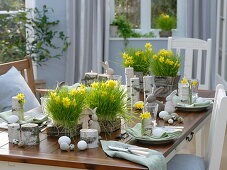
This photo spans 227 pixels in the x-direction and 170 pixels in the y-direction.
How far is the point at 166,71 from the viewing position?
11.4 ft

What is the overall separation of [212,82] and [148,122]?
3.59 m

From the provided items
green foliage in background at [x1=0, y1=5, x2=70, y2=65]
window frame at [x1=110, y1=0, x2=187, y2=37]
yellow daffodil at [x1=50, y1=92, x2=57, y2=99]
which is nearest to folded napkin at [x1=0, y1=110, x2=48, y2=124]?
yellow daffodil at [x1=50, y1=92, x2=57, y2=99]

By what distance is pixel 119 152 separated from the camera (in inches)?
84.7

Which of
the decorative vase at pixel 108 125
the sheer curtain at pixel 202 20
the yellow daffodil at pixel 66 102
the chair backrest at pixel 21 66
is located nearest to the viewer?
the yellow daffodil at pixel 66 102

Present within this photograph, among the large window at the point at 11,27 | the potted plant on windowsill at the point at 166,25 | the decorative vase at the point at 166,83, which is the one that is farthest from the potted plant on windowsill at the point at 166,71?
the large window at the point at 11,27

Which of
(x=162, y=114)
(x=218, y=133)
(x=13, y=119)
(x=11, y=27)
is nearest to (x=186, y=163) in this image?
(x=162, y=114)

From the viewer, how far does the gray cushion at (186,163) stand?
8.99 ft

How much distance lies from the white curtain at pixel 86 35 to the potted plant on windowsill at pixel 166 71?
2479 millimetres

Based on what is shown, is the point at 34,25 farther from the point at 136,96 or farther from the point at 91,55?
Result: the point at 136,96

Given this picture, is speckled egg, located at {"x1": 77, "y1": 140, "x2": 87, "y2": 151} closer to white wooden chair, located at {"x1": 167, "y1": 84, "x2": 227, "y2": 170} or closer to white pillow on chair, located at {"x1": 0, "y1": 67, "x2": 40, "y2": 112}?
white wooden chair, located at {"x1": 167, "y1": 84, "x2": 227, "y2": 170}

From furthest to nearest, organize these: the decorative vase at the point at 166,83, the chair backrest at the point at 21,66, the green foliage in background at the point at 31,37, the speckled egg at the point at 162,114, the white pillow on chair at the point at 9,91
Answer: the green foliage in background at the point at 31,37
the chair backrest at the point at 21,66
the white pillow on chair at the point at 9,91
the decorative vase at the point at 166,83
the speckled egg at the point at 162,114

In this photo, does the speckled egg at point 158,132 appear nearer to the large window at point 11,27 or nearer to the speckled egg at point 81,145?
the speckled egg at point 81,145

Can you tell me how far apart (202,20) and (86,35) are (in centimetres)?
132

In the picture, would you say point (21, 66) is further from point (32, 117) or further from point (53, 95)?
point (53, 95)
